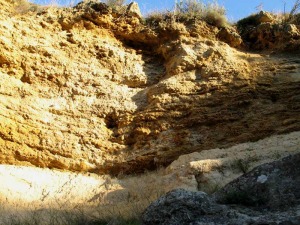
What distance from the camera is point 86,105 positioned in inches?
377

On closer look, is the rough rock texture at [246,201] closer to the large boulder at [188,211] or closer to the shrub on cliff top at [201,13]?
the large boulder at [188,211]

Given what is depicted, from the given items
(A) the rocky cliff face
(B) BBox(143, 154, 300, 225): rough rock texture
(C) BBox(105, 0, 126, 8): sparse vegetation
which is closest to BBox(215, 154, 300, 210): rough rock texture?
(B) BBox(143, 154, 300, 225): rough rock texture

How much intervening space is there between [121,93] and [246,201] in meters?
6.32

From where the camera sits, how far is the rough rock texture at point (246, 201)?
348cm

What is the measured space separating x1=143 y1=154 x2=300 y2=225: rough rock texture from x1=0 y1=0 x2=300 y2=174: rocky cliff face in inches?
184

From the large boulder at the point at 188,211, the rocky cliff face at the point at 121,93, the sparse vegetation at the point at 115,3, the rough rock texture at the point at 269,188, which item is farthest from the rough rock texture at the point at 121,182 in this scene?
the sparse vegetation at the point at 115,3

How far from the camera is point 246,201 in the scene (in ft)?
12.9

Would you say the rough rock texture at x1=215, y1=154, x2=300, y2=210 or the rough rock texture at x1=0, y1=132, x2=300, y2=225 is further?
the rough rock texture at x1=0, y1=132, x2=300, y2=225

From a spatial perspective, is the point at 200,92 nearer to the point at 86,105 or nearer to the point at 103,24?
the point at 86,105

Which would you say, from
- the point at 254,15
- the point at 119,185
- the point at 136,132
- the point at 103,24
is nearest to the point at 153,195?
the point at 119,185

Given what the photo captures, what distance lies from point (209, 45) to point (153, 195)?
15.3 ft

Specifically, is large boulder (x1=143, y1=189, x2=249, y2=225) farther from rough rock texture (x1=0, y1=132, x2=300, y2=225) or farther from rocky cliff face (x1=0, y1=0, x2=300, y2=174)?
rocky cliff face (x1=0, y1=0, x2=300, y2=174)

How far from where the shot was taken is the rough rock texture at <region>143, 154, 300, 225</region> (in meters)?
3.48

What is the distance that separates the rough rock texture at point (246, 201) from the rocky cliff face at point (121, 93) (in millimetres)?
4673
